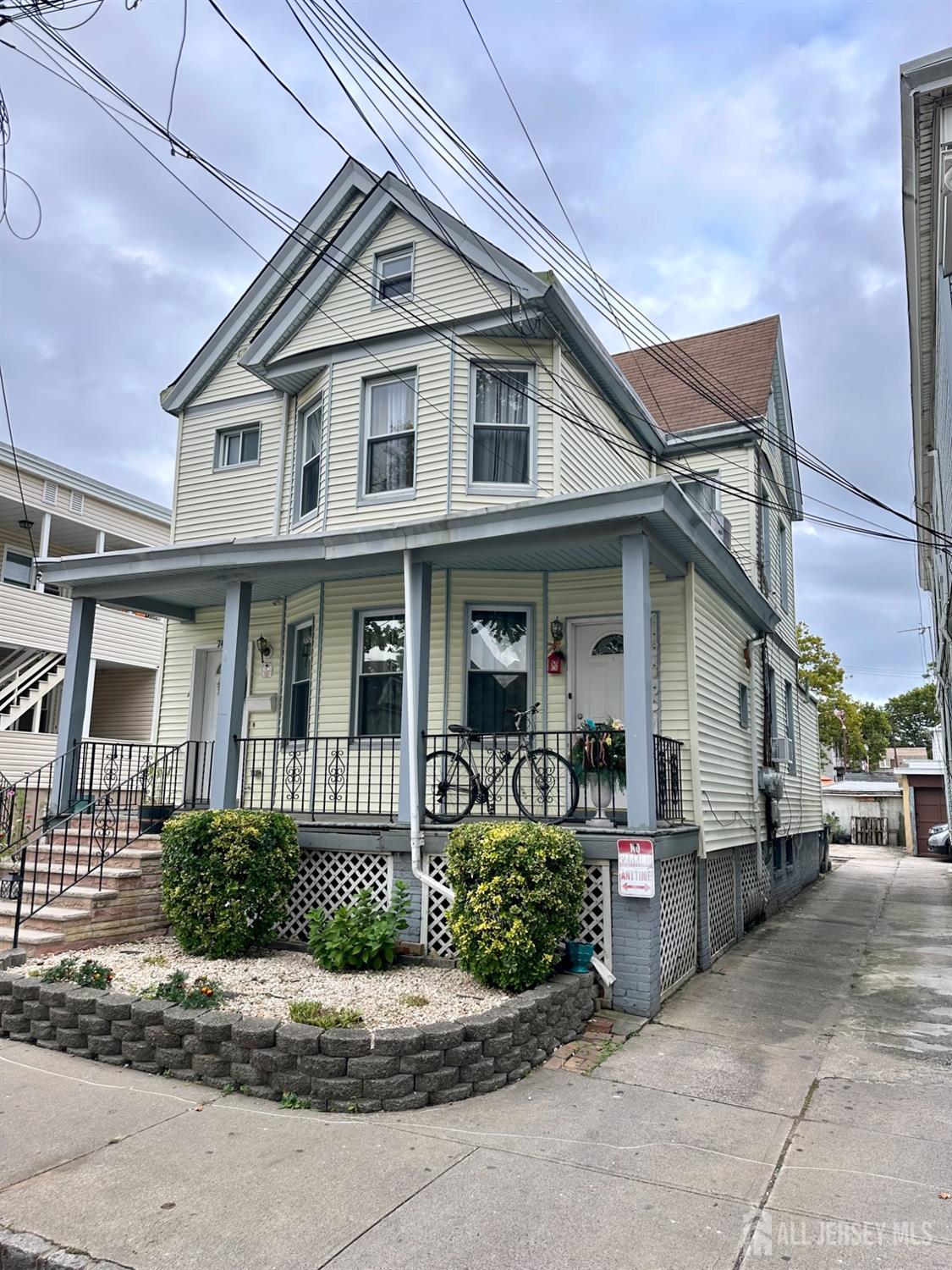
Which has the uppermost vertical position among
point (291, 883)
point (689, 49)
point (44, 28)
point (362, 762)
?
point (689, 49)

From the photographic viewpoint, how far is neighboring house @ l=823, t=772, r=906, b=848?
1398 inches

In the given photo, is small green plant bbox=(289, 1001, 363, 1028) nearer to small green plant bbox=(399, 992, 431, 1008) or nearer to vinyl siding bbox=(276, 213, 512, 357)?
small green plant bbox=(399, 992, 431, 1008)

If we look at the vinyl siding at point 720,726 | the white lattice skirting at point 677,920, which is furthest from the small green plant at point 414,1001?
the vinyl siding at point 720,726

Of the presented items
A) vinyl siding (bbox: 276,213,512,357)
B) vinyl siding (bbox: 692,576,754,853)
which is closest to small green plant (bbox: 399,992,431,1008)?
vinyl siding (bbox: 692,576,754,853)

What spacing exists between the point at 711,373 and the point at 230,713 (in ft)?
35.5

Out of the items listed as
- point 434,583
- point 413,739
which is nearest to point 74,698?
point 434,583

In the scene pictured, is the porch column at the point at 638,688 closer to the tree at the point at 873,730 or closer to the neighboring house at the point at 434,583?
the neighboring house at the point at 434,583

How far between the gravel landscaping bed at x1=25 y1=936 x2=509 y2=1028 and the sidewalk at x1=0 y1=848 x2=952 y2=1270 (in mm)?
780

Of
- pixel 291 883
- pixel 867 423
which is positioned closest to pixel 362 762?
pixel 291 883

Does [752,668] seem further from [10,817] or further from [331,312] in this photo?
[10,817]

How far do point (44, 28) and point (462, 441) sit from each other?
5372 millimetres

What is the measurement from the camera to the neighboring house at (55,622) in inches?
699

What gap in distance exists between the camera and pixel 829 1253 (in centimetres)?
344

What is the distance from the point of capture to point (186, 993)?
5.94m
